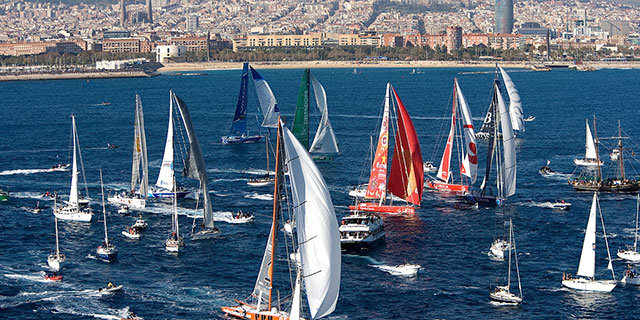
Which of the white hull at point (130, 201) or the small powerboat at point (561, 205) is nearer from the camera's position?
the small powerboat at point (561, 205)

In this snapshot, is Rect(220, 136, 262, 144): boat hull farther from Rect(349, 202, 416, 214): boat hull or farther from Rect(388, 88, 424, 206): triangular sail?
Rect(349, 202, 416, 214): boat hull

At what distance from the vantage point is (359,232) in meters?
51.3

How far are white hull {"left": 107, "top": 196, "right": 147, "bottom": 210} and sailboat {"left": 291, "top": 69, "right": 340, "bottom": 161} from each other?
1710 centimetres

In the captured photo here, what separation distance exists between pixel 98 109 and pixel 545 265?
315 feet

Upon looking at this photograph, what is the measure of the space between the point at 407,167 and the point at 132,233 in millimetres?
16645

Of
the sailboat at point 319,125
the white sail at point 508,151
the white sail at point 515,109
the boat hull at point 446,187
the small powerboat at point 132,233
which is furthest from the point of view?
the white sail at point 515,109

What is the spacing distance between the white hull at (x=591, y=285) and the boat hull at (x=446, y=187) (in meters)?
21.1

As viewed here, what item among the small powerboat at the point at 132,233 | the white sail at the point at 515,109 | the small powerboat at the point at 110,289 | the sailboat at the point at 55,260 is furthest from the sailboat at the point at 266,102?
the small powerboat at the point at 110,289

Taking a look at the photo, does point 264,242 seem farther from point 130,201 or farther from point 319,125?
point 319,125

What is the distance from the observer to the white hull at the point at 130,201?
62.4 m

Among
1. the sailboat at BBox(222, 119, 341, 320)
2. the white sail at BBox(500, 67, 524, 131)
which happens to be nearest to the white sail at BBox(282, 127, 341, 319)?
the sailboat at BBox(222, 119, 341, 320)

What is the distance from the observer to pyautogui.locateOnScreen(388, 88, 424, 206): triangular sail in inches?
2330

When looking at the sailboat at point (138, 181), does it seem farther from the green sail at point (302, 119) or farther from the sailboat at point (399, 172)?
the green sail at point (302, 119)

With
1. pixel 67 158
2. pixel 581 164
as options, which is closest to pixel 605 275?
pixel 581 164
